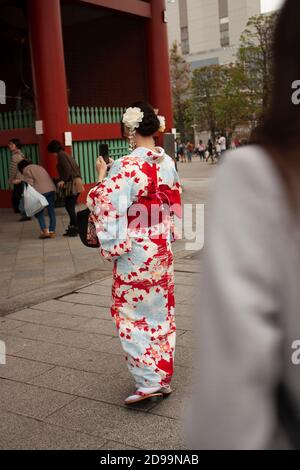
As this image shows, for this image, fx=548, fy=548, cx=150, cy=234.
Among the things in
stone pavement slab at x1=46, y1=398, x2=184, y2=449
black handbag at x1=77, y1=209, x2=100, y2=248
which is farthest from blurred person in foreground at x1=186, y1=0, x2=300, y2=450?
black handbag at x1=77, y1=209, x2=100, y2=248

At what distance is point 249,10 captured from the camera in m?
61.7

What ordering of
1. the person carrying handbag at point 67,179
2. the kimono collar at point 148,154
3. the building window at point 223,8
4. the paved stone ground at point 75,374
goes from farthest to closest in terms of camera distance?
the building window at point 223,8 < the person carrying handbag at point 67,179 < the kimono collar at point 148,154 < the paved stone ground at point 75,374

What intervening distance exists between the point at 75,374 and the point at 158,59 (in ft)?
40.1

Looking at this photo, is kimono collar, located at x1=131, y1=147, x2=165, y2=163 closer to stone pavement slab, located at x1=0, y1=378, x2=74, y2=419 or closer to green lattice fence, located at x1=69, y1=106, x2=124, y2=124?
stone pavement slab, located at x1=0, y1=378, x2=74, y2=419

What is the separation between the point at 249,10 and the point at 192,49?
9020mm

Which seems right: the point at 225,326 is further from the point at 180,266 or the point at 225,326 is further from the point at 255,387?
the point at 180,266

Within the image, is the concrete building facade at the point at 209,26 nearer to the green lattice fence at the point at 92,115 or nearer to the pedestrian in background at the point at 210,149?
the pedestrian in background at the point at 210,149

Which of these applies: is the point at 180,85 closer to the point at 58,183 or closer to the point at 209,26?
the point at 209,26

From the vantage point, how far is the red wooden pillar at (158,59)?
14359 mm

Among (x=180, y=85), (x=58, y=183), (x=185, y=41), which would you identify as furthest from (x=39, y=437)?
(x=185, y=41)

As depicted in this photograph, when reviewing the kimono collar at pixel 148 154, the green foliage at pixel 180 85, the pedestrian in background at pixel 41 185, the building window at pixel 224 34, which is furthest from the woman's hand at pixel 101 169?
the building window at pixel 224 34

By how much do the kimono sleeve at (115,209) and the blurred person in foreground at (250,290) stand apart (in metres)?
2.32

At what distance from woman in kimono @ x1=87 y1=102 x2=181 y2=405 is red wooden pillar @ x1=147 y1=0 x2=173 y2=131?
11.8 metres

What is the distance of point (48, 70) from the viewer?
1154 centimetres
